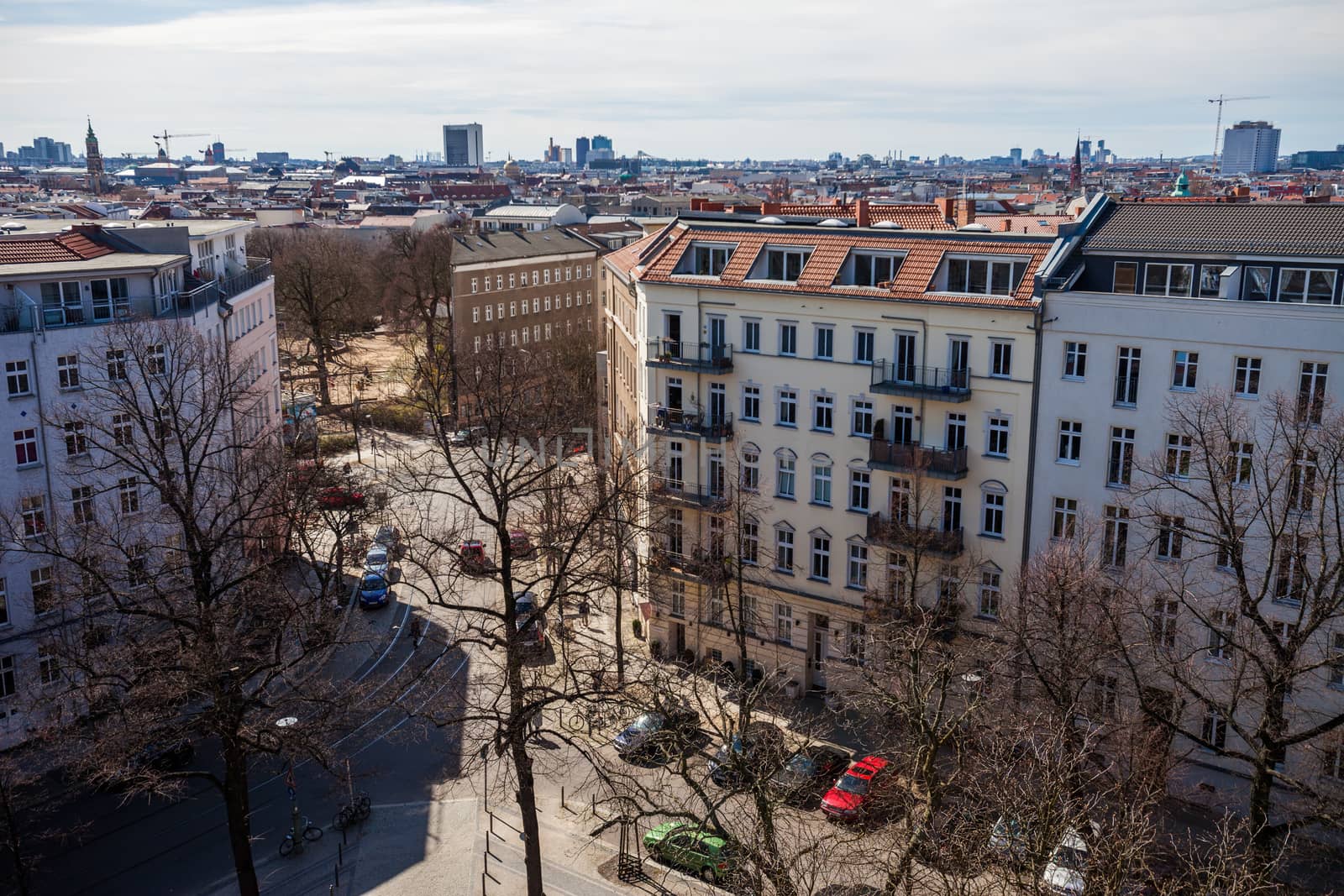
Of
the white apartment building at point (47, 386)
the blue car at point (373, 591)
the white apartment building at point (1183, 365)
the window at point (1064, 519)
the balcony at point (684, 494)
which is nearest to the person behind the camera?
the white apartment building at point (1183, 365)

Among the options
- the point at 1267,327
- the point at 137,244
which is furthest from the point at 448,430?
the point at 1267,327

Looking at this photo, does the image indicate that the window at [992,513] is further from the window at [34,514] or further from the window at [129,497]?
the window at [34,514]

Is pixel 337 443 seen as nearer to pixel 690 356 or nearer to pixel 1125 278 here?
pixel 690 356

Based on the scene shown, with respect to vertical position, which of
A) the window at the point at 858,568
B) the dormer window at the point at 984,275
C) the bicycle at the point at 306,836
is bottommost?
the bicycle at the point at 306,836

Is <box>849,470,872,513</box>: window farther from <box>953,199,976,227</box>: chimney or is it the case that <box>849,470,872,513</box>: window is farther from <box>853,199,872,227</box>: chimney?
<box>953,199,976,227</box>: chimney

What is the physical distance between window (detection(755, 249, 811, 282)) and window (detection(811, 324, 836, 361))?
231 cm

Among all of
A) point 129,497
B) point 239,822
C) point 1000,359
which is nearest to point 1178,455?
point 1000,359

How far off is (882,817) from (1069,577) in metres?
8.92

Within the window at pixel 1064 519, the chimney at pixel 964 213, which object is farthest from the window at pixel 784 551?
the chimney at pixel 964 213

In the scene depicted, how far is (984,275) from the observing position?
3531 cm

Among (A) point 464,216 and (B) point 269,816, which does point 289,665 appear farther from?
(A) point 464,216

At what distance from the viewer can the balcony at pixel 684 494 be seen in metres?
40.3

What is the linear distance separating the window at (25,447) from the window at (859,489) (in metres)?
26.7

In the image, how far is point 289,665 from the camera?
26.9 metres
